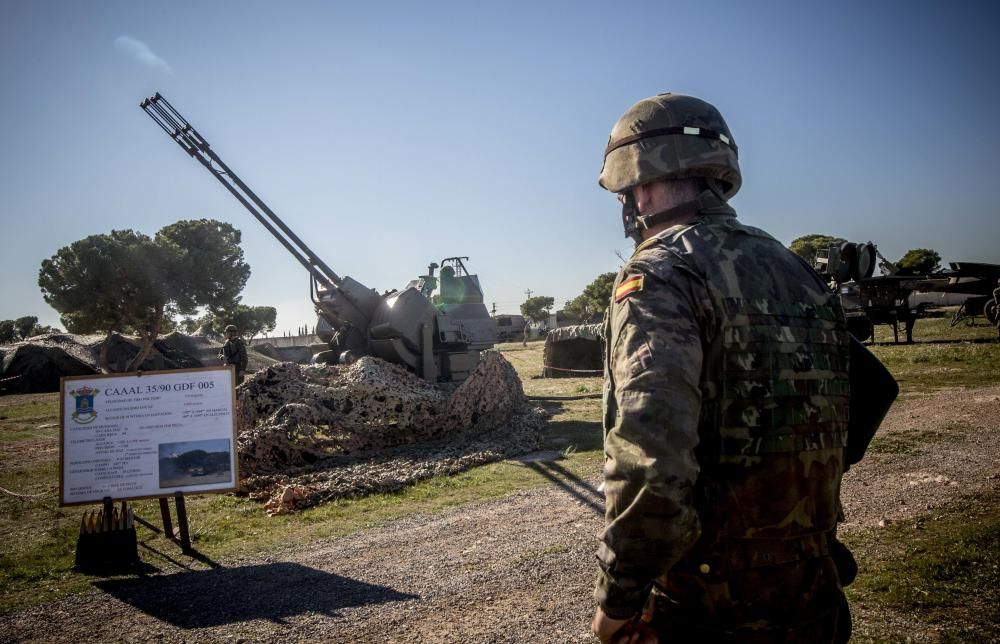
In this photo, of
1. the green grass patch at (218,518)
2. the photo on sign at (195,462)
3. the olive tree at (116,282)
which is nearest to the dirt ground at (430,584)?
the green grass patch at (218,518)

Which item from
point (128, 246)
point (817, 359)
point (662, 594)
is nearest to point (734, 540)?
point (662, 594)

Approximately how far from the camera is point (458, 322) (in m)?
12.5

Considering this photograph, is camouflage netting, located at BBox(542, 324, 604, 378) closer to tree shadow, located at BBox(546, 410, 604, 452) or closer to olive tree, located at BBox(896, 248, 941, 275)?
tree shadow, located at BBox(546, 410, 604, 452)

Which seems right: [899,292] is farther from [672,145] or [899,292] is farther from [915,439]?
[672,145]

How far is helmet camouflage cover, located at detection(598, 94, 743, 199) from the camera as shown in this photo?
214 centimetres

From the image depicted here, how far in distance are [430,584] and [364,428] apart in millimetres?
4819

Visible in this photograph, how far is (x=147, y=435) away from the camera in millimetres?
5477

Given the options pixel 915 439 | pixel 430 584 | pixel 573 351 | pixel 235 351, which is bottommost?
pixel 430 584

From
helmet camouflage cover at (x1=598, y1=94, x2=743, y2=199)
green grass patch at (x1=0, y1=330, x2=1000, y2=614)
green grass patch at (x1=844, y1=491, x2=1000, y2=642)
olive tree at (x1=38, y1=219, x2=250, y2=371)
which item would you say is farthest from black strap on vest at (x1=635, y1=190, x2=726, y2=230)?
olive tree at (x1=38, y1=219, x2=250, y2=371)

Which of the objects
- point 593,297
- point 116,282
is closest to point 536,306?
point 593,297

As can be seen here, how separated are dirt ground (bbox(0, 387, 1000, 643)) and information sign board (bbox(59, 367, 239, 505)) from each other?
84 centimetres

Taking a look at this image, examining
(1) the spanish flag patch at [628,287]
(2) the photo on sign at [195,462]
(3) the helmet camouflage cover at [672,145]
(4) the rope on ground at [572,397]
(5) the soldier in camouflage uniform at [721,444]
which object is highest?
(3) the helmet camouflage cover at [672,145]

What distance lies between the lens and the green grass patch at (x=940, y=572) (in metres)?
3.41

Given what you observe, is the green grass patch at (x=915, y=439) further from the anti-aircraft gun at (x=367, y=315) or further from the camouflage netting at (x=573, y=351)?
the camouflage netting at (x=573, y=351)
